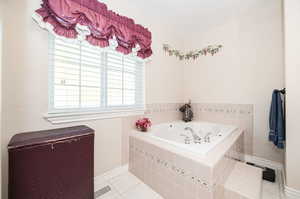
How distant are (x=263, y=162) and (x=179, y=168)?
5.94 ft

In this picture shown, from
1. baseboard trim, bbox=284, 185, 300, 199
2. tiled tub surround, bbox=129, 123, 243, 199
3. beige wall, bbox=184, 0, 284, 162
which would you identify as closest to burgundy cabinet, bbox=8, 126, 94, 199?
tiled tub surround, bbox=129, 123, 243, 199

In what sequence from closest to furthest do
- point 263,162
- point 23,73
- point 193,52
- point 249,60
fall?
point 23,73 → point 263,162 → point 249,60 → point 193,52

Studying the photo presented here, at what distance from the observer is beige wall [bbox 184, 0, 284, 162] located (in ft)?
6.43

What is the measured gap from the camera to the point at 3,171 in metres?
1.11

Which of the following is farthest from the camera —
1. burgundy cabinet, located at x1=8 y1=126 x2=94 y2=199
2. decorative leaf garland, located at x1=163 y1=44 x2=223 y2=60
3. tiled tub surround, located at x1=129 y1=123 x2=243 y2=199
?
decorative leaf garland, located at x1=163 y1=44 x2=223 y2=60

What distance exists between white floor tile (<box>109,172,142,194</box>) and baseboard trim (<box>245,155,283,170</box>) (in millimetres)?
1949

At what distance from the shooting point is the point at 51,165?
1.04 metres

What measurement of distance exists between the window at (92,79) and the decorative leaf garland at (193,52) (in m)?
0.85

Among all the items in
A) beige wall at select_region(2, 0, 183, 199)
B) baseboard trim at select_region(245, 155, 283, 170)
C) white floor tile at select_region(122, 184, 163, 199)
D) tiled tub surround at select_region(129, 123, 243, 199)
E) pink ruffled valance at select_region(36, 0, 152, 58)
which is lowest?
white floor tile at select_region(122, 184, 163, 199)

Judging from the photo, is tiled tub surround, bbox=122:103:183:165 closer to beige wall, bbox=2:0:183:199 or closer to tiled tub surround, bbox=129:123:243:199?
tiled tub surround, bbox=129:123:243:199

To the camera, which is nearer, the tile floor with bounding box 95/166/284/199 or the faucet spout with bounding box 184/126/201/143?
the tile floor with bounding box 95/166/284/199

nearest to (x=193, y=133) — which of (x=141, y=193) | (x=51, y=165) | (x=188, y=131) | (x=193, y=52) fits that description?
(x=188, y=131)

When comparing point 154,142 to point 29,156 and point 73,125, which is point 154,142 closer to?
point 73,125

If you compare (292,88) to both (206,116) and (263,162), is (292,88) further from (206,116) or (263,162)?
(206,116)
